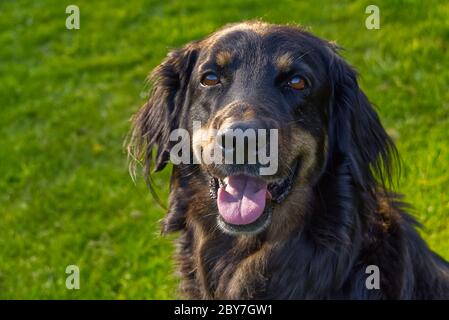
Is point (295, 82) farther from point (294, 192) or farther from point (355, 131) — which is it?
point (294, 192)

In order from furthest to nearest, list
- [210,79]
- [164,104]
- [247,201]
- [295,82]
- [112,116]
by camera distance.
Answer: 1. [112,116]
2. [164,104]
3. [210,79]
4. [295,82]
5. [247,201]

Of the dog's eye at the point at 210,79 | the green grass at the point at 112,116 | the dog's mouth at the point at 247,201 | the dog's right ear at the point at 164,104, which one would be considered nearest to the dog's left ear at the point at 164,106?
the dog's right ear at the point at 164,104

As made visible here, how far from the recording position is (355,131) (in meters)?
4.43

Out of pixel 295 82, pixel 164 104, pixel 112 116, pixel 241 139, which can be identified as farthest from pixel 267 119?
pixel 112 116

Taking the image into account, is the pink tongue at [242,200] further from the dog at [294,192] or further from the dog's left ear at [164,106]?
the dog's left ear at [164,106]

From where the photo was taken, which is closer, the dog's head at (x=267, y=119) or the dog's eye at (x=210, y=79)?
the dog's head at (x=267, y=119)

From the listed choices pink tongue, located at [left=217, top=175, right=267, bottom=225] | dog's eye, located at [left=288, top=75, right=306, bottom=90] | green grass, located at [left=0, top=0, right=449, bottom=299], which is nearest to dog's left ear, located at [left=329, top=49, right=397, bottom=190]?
dog's eye, located at [left=288, top=75, right=306, bottom=90]

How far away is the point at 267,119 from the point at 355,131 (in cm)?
71

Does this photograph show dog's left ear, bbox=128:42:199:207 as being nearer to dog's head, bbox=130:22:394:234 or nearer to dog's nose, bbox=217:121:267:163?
dog's head, bbox=130:22:394:234

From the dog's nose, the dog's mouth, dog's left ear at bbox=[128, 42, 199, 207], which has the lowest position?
the dog's mouth

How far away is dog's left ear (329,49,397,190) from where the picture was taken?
4.42 metres

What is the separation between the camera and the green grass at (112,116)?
641cm
